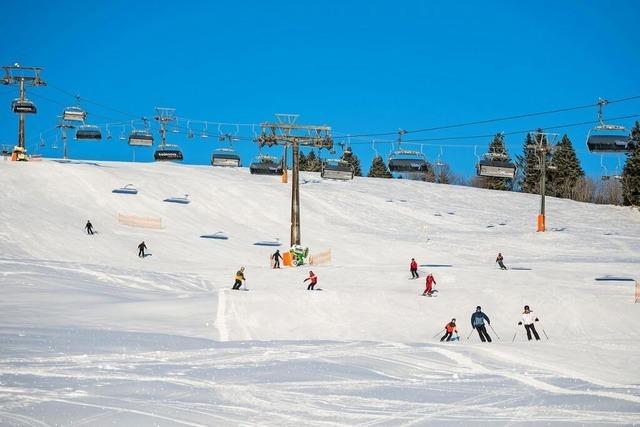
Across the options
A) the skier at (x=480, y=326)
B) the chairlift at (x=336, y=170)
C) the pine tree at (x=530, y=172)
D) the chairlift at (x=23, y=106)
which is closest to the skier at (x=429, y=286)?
the skier at (x=480, y=326)

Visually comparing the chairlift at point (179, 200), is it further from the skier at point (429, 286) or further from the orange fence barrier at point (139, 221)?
the skier at point (429, 286)

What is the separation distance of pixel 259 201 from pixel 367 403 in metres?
54.6

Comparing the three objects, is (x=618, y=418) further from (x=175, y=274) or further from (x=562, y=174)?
(x=562, y=174)

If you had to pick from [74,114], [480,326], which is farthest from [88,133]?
[480,326]

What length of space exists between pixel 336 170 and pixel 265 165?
6141 millimetres

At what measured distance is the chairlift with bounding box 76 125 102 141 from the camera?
6097cm

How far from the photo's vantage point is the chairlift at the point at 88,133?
200 ft

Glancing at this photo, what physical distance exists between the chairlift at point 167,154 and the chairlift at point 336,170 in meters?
14.0

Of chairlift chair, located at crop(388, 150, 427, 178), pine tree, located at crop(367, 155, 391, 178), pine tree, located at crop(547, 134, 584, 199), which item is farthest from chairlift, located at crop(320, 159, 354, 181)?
pine tree, located at crop(367, 155, 391, 178)

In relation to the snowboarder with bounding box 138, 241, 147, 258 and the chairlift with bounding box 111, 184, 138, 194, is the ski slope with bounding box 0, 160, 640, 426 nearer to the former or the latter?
the snowboarder with bounding box 138, 241, 147, 258

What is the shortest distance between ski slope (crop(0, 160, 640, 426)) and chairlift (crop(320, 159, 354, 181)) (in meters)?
5.30

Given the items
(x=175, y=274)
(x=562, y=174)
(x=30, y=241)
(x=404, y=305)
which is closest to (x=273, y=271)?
(x=175, y=274)

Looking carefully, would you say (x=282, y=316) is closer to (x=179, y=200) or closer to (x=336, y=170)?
(x=336, y=170)

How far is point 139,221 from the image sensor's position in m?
53.6
